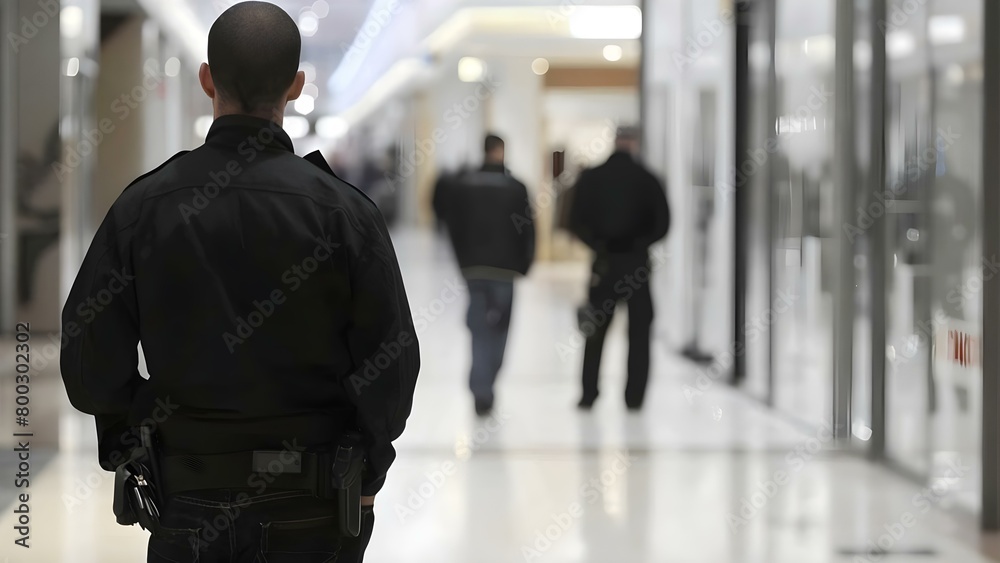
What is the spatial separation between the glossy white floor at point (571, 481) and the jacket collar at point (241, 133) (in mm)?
2607

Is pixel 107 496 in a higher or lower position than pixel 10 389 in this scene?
lower

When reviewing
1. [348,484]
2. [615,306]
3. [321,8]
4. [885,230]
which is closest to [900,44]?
[885,230]

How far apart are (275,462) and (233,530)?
0.12 meters

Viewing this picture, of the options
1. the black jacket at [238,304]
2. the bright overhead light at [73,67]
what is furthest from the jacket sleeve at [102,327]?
the bright overhead light at [73,67]

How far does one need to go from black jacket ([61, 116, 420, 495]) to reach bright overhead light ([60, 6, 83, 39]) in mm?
4336

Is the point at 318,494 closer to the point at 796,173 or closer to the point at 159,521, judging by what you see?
the point at 159,521

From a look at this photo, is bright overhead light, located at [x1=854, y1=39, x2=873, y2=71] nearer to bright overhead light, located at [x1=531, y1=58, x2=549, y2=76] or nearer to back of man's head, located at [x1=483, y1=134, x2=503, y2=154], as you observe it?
bright overhead light, located at [x1=531, y1=58, x2=549, y2=76]

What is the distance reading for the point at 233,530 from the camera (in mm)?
1689

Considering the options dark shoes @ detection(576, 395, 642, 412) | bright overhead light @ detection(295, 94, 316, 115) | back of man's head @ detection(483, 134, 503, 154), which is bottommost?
dark shoes @ detection(576, 395, 642, 412)

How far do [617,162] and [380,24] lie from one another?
5.33 ft

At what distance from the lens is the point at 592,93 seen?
22.7 ft

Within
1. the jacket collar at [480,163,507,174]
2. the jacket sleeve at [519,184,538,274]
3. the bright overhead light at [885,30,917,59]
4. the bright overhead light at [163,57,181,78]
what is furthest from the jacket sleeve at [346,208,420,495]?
the bright overhead light at [163,57,181,78]

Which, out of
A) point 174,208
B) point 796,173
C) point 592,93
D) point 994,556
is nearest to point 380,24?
point 592,93

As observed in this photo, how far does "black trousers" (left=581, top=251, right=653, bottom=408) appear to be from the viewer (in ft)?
22.4
